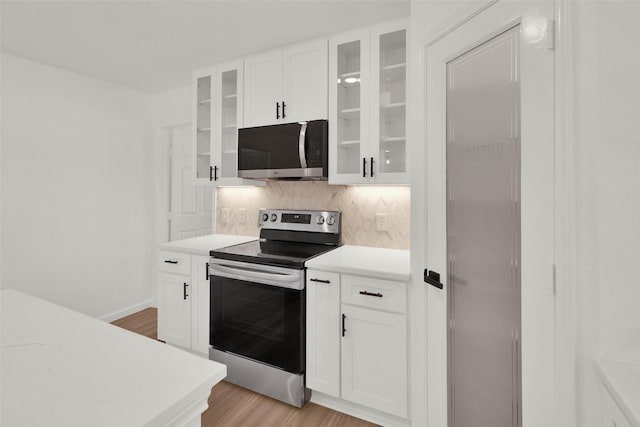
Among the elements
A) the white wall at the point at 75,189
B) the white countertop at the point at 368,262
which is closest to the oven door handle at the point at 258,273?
the white countertop at the point at 368,262

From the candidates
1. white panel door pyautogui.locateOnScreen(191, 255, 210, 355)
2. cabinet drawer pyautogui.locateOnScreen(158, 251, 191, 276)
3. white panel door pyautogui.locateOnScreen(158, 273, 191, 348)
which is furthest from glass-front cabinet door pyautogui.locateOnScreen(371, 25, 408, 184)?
white panel door pyautogui.locateOnScreen(158, 273, 191, 348)

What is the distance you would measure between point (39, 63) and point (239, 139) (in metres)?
2.05

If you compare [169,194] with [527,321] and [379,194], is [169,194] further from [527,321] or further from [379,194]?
[527,321]

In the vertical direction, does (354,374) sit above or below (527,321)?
below

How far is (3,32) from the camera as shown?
92.0 inches

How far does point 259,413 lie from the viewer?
2.00m

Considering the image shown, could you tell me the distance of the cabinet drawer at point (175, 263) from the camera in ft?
8.31

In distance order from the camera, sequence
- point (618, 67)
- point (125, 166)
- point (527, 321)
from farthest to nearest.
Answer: point (125, 166), point (527, 321), point (618, 67)

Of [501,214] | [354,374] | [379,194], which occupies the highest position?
[379,194]

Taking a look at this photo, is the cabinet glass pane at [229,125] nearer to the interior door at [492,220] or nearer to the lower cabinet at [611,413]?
the interior door at [492,220]

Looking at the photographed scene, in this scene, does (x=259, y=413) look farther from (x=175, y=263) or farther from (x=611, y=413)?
(x=611, y=413)

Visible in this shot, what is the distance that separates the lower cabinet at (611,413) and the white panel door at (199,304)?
225 centimetres

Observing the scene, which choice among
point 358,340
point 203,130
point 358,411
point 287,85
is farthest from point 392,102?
point 358,411

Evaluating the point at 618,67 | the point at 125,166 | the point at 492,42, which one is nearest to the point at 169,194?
the point at 125,166
